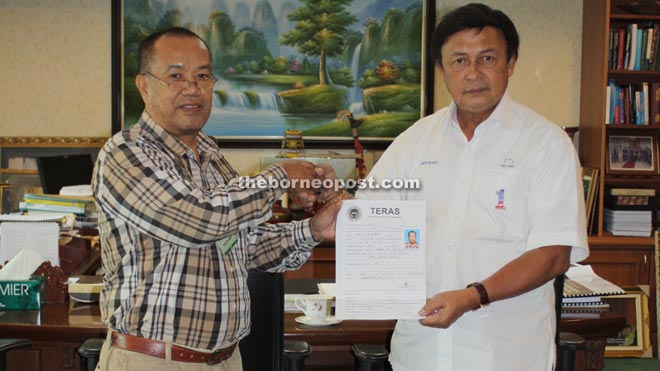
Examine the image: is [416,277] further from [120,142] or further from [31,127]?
[31,127]

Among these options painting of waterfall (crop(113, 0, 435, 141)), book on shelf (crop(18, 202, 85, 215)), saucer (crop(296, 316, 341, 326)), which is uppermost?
painting of waterfall (crop(113, 0, 435, 141))

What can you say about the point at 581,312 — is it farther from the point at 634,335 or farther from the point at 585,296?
the point at 634,335

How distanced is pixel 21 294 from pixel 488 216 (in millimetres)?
1766

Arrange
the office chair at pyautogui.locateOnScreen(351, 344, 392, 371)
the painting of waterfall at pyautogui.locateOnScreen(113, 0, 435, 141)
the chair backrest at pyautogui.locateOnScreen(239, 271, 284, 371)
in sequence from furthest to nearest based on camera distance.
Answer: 1. the painting of waterfall at pyautogui.locateOnScreen(113, 0, 435, 141)
2. the office chair at pyautogui.locateOnScreen(351, 344, 392, 371)
3. the chair backrest at pyautogui.locateOnScreen(239, 271, 284, 371)

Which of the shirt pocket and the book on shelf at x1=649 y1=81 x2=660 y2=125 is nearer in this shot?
the shirt pocket

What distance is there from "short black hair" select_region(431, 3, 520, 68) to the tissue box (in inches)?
67.1

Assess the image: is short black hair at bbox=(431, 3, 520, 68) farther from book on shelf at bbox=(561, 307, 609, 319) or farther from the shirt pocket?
book on shelf at bbox=(561, 307, 609, 319)

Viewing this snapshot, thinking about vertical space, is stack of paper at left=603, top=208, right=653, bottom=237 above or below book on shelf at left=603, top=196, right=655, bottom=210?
below

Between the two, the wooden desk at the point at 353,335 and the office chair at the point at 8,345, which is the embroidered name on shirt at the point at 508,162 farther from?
the office chair at the point at 8,345

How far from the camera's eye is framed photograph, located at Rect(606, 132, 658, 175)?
5.14 metres

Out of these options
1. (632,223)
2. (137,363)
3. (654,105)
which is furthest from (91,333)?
(654,105)

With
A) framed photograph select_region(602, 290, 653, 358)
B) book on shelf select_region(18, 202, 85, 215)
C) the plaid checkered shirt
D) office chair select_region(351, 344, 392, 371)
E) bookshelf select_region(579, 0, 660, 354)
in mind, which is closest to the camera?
the plaid checkered shirt

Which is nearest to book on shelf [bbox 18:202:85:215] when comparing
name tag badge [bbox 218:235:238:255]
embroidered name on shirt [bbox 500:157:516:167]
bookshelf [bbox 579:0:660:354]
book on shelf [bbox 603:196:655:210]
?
name tag badge [bbox 218:235:238:255]

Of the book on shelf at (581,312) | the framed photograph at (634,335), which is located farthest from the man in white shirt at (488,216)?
the framed photograph at (634,335)
